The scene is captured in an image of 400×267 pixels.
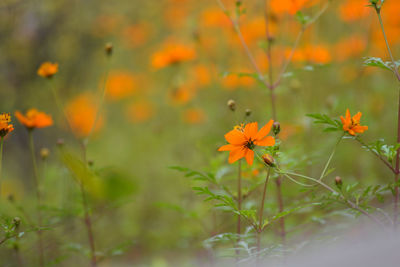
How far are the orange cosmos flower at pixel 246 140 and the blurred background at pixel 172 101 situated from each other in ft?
0.77

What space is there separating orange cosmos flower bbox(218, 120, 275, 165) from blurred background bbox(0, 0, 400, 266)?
0.23 metres

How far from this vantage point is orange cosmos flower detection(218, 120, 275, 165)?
3.26 ft

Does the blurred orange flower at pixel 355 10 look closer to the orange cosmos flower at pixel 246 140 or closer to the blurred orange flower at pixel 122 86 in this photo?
the orange cosmos flower at pixel 246 140

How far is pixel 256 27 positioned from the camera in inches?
104

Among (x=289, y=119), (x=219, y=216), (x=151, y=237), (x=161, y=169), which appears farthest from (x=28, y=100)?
(x=289, y=119)

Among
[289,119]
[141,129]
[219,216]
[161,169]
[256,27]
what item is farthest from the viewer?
[141,129]

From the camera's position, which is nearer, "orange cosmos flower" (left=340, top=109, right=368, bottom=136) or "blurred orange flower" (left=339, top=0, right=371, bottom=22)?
"orange cosmos flower" (left=340, top=109, right=368, bottom=136)

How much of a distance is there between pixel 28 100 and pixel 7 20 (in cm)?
57

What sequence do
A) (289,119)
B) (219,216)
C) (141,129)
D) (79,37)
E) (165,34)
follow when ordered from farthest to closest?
(165,34) < (141,129) < (79,37) < (289,119) < (219,216)

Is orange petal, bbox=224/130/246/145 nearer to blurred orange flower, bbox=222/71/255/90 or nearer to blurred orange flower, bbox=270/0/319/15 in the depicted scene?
blurred orange flower, bbox=270/0/319/15

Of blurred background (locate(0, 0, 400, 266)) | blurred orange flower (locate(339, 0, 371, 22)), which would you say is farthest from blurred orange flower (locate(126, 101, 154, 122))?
blurred orange flower (locate(339, 0, 371, 22))

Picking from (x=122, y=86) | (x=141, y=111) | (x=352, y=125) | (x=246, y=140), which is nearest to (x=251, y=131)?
(x=246, y=140)

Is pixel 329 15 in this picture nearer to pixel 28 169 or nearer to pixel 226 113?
pixel 226 113

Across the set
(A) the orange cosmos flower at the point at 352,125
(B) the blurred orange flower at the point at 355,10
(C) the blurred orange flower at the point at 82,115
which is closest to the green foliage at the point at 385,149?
(A) the orange cosmos flower at the point at 352,125
